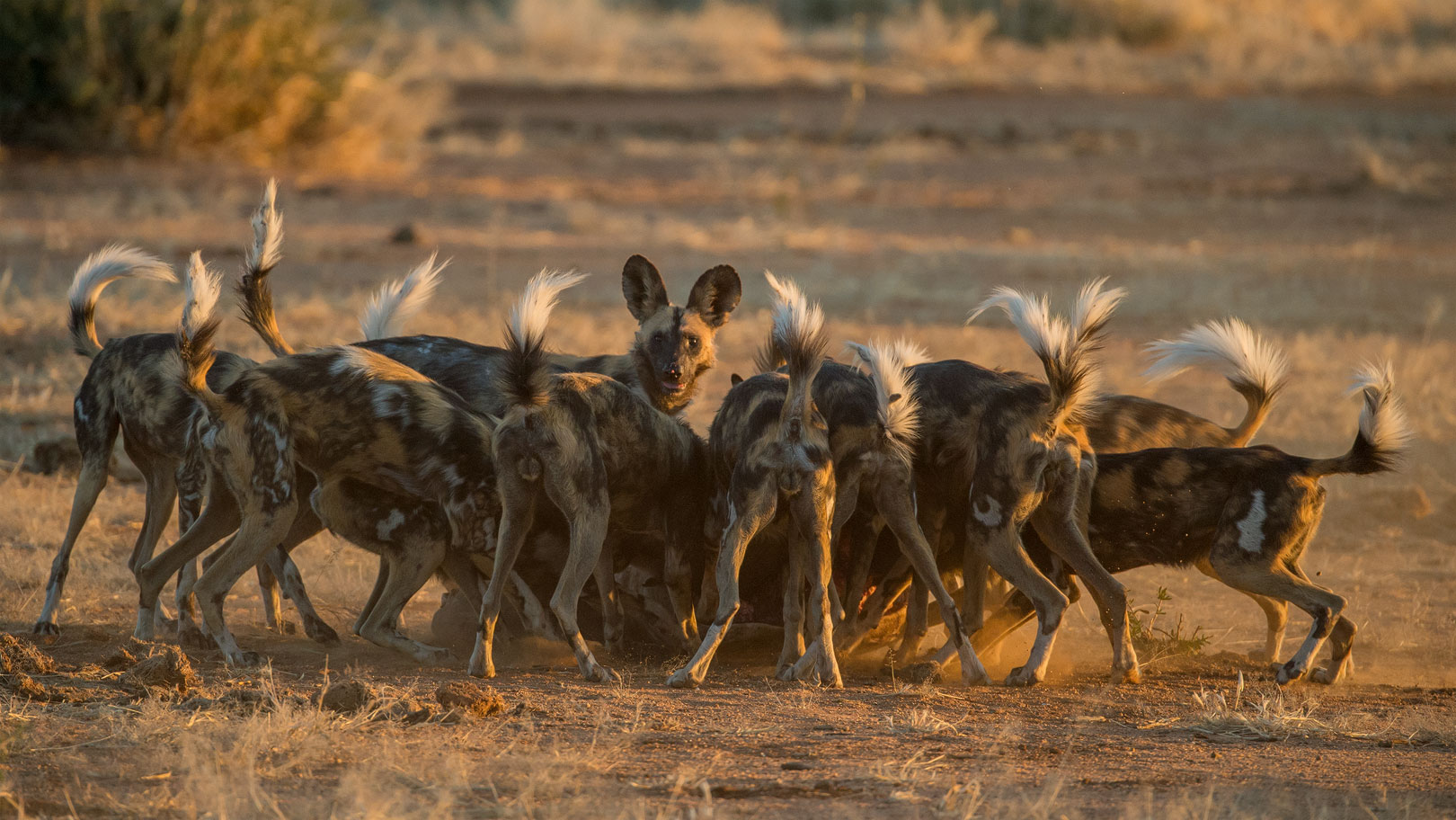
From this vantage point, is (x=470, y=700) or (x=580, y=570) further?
(x=580, y=570)

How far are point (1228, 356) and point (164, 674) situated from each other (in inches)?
160

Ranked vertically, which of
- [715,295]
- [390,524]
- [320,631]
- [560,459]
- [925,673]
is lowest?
[320,631]

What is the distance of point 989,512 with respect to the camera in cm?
552

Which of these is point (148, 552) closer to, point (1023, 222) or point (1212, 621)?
point (1212, 621)

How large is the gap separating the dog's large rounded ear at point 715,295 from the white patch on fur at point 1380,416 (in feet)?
8.64

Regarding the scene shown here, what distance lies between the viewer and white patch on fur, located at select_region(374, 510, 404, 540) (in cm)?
562

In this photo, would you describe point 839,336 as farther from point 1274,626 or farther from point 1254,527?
point 1254,527

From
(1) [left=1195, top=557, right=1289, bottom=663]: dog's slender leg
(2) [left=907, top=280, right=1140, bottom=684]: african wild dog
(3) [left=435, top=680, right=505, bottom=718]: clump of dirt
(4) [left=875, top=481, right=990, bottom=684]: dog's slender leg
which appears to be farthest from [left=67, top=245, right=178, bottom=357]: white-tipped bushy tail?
(1) [left=1195, top=557, right=1289, bottom=663]: dog's slender leg

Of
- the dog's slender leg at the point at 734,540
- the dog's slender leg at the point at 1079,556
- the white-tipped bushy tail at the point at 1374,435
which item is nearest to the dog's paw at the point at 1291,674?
the dog's slender leg at the point at 1079,556

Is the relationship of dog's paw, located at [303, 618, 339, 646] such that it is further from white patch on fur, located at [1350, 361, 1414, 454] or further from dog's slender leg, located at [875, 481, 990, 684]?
white patch on fur, located at [1350, 361, 1414, 454]

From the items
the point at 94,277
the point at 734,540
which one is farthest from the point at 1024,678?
the point at 94,277

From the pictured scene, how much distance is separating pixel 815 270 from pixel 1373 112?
15142 mm

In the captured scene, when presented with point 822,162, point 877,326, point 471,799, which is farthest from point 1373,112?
point 471,799

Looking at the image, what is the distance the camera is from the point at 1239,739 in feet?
15.4
